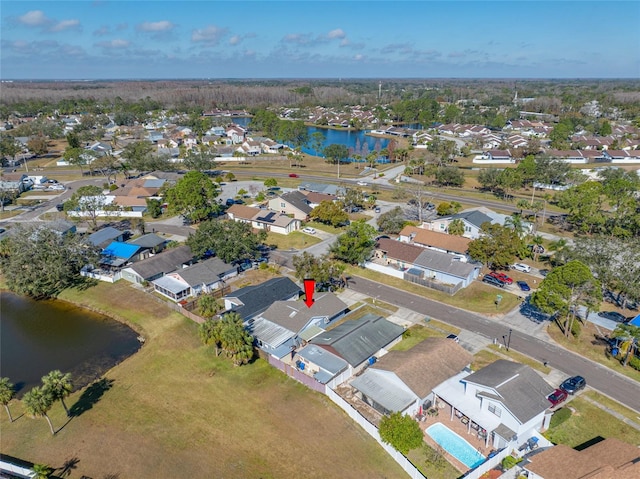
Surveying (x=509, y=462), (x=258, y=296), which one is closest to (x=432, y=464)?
(x=509, y=462)

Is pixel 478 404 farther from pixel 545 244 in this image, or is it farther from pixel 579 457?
pixel 545 244

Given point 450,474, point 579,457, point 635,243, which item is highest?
point 635,243

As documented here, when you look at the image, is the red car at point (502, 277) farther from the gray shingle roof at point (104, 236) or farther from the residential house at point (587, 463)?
the gray shingle roof at point (104, 236)

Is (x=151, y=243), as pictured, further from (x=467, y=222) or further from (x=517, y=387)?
(x=517, y=387)

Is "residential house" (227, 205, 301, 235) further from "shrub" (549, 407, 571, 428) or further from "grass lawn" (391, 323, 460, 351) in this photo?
"shrub" (549, 407, 571, 428)

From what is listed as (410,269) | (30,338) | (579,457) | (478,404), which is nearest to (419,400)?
(478,404)

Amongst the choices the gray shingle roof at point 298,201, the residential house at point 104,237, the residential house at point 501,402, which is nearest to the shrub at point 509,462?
the residential house at point 501,402
